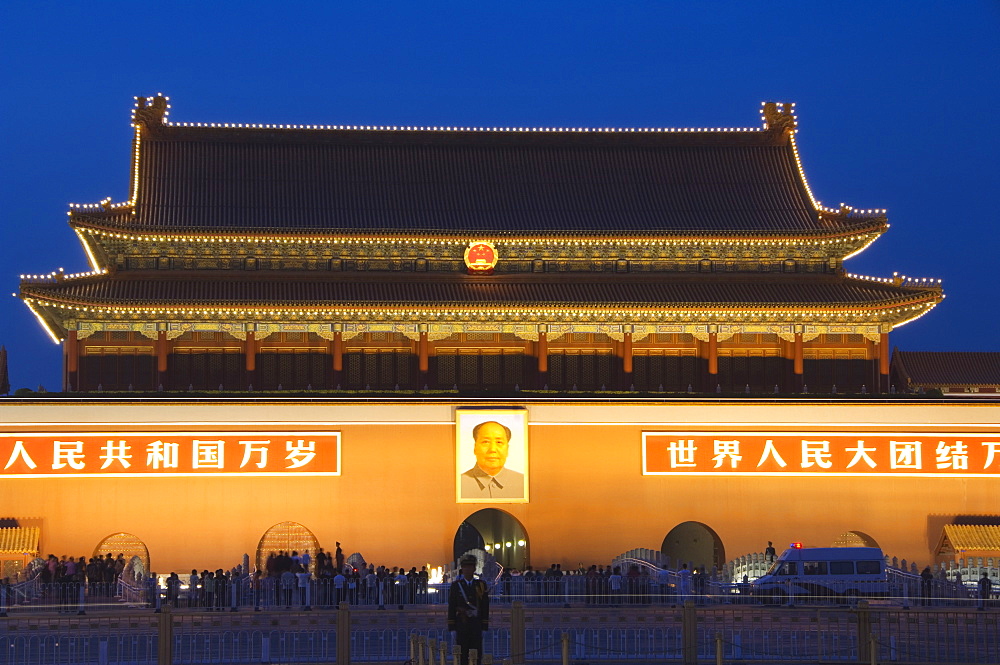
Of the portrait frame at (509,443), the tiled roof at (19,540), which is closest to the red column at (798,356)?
the portrait frame at (509,443)

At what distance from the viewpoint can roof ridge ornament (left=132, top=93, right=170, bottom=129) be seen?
43.8 metres

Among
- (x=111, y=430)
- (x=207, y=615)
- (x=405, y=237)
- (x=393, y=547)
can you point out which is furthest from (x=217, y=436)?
(x=207, y=615)

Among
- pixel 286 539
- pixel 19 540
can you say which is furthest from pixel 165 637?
Answer: pixel 286 539

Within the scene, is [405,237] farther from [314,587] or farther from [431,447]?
[314,587]

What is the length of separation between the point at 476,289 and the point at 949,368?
26.3 meters

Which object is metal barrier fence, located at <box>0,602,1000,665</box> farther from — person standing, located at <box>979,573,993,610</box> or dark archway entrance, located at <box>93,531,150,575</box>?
dark archway entrance, located at <box>93,531,150,575</box>

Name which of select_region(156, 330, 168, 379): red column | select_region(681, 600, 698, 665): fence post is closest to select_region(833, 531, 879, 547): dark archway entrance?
select_region(681, 600, 698, 665): fence post

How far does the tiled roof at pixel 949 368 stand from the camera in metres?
57.0

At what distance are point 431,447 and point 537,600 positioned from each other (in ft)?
29.6

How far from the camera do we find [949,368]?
57.8 metres

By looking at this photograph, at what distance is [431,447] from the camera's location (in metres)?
36.5

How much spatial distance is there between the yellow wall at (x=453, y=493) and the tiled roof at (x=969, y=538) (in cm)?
38

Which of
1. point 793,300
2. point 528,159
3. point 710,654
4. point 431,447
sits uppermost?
point 528,159

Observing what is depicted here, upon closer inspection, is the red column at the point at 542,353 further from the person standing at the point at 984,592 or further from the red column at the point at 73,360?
the person standing at the point at 984,592
